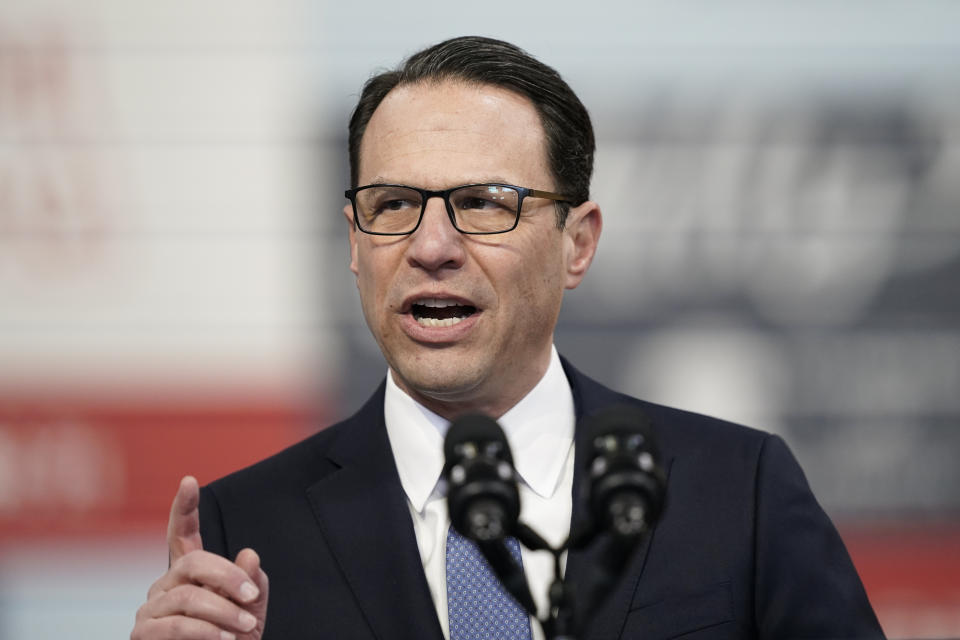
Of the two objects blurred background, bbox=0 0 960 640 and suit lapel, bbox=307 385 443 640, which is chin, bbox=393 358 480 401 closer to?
suit lapel, bbox=307 385 443 640

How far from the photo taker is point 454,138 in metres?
1.70

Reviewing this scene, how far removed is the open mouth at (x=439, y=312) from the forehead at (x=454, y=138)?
184 millimetres

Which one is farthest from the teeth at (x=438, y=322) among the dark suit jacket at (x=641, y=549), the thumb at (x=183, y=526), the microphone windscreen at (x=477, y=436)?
the microphone windscreen at (x=477, y=436)

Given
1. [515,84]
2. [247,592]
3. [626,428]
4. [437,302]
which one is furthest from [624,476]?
[515,84]

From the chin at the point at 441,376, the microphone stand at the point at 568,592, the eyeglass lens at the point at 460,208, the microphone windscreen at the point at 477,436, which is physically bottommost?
the microphone stand at the point at 568,592

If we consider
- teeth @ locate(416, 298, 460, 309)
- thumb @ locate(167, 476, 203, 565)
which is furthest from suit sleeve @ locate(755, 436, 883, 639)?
thumb @ locate(167, 476, 203, 565)

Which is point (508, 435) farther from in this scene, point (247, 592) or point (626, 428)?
point (626, 428)

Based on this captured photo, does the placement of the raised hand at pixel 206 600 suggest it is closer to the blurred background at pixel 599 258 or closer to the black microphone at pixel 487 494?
the black microphone at pixel 487 494

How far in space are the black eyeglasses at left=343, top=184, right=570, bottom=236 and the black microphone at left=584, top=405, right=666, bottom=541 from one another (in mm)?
717

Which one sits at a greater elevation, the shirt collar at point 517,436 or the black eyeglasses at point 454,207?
the black eyeglasses at point 454,207

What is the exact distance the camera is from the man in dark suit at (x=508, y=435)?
1594mm

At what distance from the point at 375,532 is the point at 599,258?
5.92 feet

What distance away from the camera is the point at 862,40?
10.8ft

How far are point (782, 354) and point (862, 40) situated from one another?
1.00 metres
